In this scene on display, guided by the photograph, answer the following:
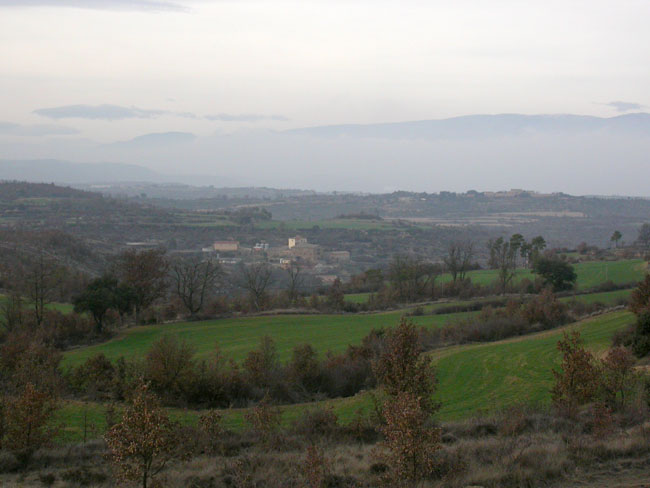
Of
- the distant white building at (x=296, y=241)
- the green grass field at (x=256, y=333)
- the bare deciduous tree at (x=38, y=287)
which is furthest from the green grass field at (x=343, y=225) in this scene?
the bare deciduous tree at (x=38, y=287)

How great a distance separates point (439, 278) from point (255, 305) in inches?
743

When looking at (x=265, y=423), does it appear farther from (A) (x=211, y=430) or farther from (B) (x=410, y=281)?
(B) (x=410, y=281)

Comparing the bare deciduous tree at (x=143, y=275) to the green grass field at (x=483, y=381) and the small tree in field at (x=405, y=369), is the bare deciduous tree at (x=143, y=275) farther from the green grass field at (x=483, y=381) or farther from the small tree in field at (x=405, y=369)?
the small tree in field at (x=405, y=369)

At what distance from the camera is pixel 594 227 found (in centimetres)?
10356

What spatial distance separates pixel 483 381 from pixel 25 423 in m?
15.3

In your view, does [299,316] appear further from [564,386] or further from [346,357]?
[564,386]

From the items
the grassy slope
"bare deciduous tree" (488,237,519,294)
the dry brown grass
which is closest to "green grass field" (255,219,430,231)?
"bare deciduous tree" (488,237,519,294)

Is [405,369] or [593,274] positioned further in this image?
[593,274]

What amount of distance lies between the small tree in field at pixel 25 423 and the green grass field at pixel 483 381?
2.47 meters

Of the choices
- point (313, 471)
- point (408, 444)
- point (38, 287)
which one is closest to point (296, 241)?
point (38, 287)

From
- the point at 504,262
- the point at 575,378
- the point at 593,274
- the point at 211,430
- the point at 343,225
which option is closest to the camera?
the point at 211,430

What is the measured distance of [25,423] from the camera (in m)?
11.7

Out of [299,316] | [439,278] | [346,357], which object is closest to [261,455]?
[346,357]

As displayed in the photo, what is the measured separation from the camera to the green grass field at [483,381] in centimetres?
1705
